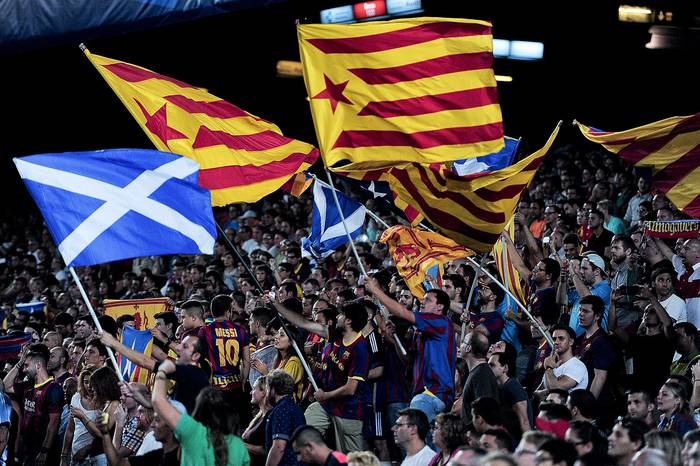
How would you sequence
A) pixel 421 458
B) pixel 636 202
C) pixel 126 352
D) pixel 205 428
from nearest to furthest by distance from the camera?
pixel 205 428
pixel 126 352
pixel 421 458
pixel 636 202

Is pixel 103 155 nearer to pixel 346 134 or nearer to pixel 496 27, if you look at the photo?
pixel 346 134

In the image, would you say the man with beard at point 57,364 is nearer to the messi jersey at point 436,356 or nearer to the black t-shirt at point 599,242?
the messi jersey at point 436,356

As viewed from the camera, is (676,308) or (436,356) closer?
(436,356)

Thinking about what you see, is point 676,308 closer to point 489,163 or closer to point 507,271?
point 507,271

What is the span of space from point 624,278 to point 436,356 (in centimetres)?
336

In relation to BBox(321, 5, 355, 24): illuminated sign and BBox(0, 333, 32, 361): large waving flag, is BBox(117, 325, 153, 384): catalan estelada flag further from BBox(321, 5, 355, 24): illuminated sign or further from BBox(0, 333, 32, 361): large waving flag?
BBox(321, 5, 355, 24): illuminated sign

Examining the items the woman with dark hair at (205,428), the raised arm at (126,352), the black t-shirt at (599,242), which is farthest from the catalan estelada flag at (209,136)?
the black t-shirt at (599,242)

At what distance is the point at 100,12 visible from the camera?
1433 cm

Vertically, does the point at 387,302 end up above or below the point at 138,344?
above

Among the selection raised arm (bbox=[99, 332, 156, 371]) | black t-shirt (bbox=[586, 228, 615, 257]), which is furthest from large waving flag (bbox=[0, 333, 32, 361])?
black t-shirt (bbox=[586, 228, 615, 257])

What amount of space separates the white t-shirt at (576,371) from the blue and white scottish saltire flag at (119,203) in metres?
3.45

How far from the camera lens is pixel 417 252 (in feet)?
43.1

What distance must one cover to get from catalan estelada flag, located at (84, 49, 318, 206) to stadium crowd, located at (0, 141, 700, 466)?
43.8 inches

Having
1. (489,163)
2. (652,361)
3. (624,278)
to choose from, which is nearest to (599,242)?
(624,278)
